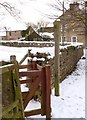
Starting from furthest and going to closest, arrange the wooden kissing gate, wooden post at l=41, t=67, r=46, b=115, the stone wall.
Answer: the stone wall, wooden post at l=41, t=67, r=46, b=115, the wooden kissing gate

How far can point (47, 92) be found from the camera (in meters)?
5.08

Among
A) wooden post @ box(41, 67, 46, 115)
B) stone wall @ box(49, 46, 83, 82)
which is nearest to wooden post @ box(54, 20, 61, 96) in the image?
stone wall @ box(49, 46, 83, 82)

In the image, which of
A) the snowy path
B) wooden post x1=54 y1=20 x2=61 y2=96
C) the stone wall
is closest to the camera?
the snowy path

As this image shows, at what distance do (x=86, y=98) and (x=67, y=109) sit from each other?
1403 millimetres

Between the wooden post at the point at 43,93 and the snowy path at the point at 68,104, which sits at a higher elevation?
the wooden post at the point at 43,93

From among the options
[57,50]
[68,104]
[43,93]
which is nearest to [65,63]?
[57,50]

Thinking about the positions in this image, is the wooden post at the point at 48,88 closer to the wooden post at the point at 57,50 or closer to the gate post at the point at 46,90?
the gate post at the point at 46,90

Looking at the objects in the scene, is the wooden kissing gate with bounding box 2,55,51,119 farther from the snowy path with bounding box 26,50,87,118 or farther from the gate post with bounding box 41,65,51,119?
the snowy path with bounding box 26,50,87,118

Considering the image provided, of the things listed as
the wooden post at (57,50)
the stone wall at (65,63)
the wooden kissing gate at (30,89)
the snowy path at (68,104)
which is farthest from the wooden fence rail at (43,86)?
the stone wall at (65,63)

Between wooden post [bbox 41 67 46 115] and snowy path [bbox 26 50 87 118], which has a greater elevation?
wooden post [bbox 41 67 46 115]

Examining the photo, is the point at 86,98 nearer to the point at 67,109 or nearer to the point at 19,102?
the point at 67,109

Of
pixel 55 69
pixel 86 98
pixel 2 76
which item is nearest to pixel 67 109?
pixel 86 98

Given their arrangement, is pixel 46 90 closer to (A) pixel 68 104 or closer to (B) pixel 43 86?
(B) pixel 43 86

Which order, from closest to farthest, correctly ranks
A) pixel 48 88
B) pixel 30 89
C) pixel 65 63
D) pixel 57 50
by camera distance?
1. pixel 30 89
2. pixel 48 88
3. pixel 57 50
4. pixel 65 63
